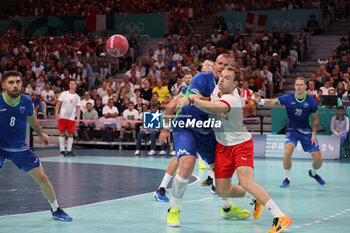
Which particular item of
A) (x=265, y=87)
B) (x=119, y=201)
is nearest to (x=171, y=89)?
→ (x=265, y=87)

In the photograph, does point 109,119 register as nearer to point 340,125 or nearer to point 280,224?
point 340,125

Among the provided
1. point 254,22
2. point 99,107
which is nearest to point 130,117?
point 99,107

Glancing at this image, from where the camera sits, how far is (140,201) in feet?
33.2

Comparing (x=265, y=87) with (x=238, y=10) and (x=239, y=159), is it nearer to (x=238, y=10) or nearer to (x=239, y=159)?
(x=238, y=10)

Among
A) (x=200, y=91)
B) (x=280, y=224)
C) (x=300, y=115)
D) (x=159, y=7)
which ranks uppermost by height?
(x=159, y=7)

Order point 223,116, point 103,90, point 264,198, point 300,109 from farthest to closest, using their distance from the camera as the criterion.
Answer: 1. point 103,90
2. point 300,109
3. point 223,116
4. point 264,198

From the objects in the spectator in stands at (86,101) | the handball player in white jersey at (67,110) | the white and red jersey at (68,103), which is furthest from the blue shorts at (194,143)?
the spectator in stands at (86,101)

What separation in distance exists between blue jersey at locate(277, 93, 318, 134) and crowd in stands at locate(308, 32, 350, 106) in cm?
685

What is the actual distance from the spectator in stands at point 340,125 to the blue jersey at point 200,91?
1098 cm

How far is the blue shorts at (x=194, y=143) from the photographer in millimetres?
8180

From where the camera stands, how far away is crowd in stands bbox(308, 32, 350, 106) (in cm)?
1977

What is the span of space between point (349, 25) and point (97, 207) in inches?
813

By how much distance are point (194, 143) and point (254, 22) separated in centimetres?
1994

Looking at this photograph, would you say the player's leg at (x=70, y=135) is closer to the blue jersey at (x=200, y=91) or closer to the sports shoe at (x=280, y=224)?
the blue jersey at (x=200, y=91)
